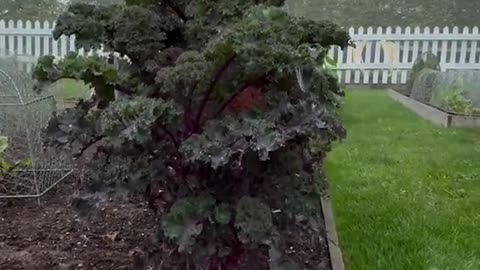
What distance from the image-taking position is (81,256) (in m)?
2.20

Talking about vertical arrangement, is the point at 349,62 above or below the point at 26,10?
below

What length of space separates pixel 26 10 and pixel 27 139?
522cm

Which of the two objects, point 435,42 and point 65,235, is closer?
point 65,235

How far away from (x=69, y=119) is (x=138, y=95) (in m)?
0.21

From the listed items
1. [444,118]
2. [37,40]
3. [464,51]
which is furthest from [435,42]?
[37,40]

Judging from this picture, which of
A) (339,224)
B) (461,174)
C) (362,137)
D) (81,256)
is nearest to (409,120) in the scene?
(362,137)

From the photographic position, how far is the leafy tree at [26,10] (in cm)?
746

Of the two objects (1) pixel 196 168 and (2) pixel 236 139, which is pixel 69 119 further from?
(2) pixel 236 139

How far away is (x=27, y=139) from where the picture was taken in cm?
298

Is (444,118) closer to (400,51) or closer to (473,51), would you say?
(400,51)

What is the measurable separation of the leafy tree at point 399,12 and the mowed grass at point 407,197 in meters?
4.61

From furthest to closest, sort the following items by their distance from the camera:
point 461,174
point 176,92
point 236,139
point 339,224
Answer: point 461,174, point 339,224, point 176,92, point 236,139

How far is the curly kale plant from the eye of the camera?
1.47 metres

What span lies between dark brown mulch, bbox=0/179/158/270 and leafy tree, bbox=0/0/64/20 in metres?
5.13
